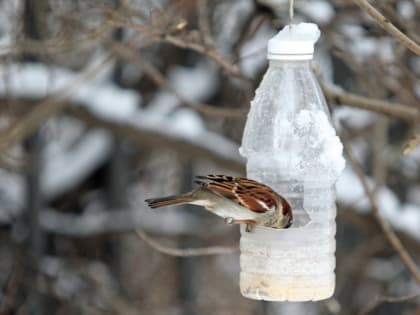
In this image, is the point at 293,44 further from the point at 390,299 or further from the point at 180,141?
the point at 180,141

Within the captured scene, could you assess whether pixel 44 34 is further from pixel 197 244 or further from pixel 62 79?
pixel 197 244

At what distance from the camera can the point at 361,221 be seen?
6.93 m

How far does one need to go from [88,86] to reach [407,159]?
8.87ft

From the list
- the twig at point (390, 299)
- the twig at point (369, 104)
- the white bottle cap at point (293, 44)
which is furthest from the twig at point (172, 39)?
the twig at point (390, 299)

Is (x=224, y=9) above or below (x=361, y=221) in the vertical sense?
above

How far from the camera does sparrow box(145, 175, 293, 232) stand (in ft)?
10.9

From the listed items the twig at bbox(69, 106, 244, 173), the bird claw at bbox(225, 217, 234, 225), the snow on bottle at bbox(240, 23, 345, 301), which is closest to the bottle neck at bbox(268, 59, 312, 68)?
the snow on bottle at bbox(240, 23, 345, 301)

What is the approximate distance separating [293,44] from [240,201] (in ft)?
1.75

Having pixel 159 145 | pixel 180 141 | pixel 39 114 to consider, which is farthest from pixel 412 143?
pixel 159 145

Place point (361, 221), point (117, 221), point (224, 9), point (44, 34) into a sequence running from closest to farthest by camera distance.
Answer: point (44, 34) < point (361, 221) < point (224, 9) < point (117, 221)

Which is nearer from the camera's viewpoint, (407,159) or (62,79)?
(62,79)

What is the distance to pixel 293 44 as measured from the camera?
345 cm

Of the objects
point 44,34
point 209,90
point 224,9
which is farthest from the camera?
point 209,90

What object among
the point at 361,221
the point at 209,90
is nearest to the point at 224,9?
the point at 361,221
